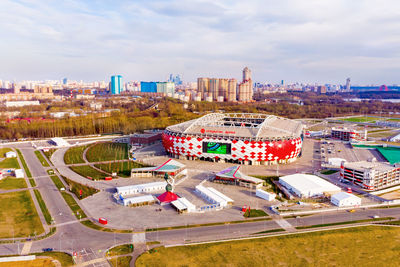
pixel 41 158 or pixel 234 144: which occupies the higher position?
pixel 234 144

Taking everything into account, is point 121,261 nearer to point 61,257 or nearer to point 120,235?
point 120,235

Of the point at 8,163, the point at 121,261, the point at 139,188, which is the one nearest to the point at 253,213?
the point at 121,261

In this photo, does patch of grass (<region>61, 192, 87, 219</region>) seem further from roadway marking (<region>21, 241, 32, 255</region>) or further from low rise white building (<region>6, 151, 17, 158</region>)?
low rise white building (<region>6, 151, 17, 158</region>)

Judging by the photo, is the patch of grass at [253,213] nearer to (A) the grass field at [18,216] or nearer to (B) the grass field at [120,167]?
(A) the grass field at [18,216]

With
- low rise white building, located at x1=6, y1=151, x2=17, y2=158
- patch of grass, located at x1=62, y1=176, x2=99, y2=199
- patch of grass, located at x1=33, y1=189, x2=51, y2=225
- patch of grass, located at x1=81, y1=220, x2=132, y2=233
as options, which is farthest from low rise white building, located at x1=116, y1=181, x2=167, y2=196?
low rise white building, located at x1=6, y1=151, x2=17, y2=158

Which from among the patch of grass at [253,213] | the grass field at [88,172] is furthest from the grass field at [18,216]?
the patch of grass at [253,213]

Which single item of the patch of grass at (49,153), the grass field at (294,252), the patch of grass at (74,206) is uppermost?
the patch of grass at (49,153)
